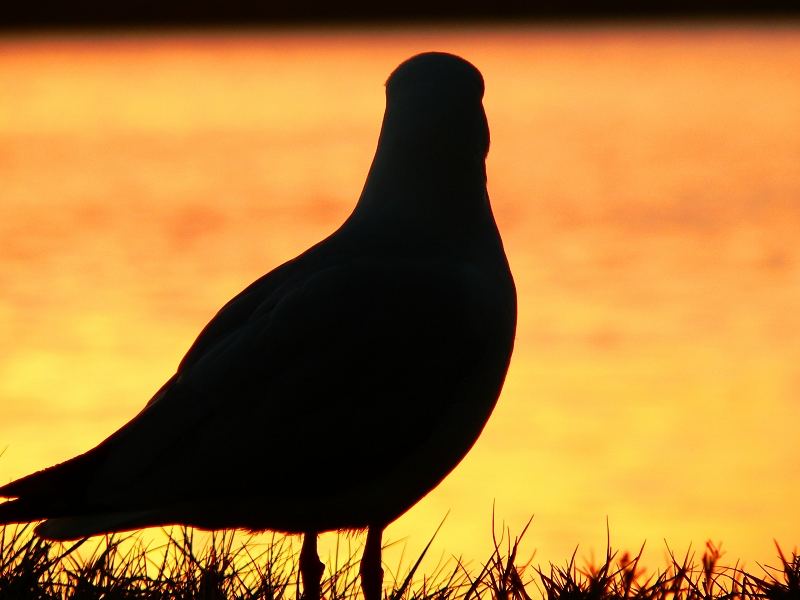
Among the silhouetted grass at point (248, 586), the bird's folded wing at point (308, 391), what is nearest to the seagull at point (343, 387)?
the bird's folded wing at point (308, 391)

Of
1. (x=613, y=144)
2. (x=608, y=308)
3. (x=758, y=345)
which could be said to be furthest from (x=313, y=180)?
(x=758, y=345)

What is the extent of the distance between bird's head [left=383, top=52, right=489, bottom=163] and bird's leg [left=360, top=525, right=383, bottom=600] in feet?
3.75

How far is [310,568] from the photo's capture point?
4.77m

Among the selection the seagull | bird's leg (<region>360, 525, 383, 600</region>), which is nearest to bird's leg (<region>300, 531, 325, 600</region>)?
the seagull

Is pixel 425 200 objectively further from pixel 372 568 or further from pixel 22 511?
pixel 22 511

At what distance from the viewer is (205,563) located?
16.8ft

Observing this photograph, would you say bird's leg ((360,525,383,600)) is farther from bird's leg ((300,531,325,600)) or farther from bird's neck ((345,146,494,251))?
bird's neck ((345,146,494,251))

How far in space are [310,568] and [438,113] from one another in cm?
142

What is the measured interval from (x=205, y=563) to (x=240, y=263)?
471 inches

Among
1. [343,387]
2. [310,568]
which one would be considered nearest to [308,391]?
[343,387]

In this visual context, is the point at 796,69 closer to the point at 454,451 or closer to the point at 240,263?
the point at 240,263

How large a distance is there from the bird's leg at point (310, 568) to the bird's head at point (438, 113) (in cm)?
121

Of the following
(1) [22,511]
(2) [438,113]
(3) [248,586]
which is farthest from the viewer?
(2) [438,113]

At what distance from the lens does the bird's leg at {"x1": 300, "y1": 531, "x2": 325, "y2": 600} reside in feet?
15.6
